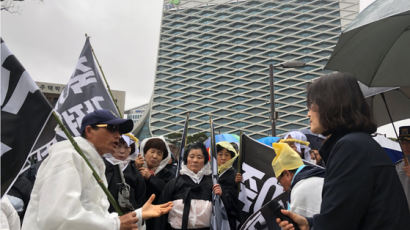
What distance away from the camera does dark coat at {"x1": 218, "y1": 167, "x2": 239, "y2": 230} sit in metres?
3.49

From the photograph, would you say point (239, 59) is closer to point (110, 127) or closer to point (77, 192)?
point (110, 127)

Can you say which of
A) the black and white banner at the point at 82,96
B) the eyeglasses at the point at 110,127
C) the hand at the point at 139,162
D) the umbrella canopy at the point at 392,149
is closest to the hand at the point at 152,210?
the eyeglasses at the point at 110,127

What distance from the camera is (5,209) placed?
1.80 m

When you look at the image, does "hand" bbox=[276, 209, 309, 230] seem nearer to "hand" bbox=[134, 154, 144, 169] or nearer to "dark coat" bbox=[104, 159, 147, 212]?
"dark coat" bbox=[104, 159, 147, 212]

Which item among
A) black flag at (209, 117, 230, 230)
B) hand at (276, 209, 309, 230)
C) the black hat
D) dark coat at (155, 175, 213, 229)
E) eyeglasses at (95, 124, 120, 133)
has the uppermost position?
the black hat

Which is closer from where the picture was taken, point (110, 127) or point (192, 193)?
point (110, 127)

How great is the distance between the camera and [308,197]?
1.92 m

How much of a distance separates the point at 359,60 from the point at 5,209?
2.83m

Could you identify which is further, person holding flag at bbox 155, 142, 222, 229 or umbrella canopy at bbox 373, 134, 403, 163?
umbrella canopy at bbox 373, 134, 403, 163

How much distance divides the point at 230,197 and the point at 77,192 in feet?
7.05

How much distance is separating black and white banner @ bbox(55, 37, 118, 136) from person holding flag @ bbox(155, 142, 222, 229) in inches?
47.2

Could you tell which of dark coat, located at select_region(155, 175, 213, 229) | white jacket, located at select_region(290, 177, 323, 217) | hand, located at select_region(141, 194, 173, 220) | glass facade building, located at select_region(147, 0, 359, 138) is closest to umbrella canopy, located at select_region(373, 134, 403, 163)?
dark coat, located at select_region(155, 175, 213, 229)

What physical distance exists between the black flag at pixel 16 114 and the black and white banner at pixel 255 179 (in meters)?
2.36

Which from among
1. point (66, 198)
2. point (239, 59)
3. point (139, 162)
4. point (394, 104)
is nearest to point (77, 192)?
point (66, 198)
